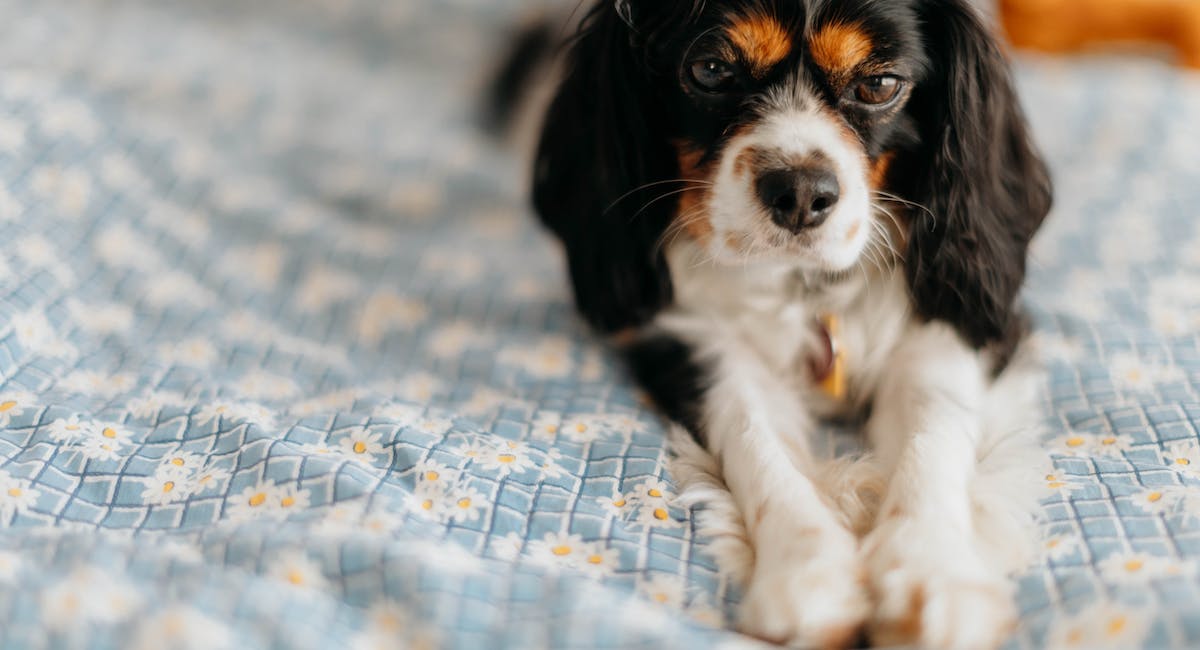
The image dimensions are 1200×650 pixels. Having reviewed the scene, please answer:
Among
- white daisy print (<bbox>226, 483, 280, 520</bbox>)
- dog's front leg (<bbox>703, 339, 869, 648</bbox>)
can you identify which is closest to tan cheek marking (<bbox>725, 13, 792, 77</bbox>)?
dog's front leg (<bbox>703, 339, 869, 648</bbox>)

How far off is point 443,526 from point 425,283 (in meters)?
0.94

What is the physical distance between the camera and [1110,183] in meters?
2.54

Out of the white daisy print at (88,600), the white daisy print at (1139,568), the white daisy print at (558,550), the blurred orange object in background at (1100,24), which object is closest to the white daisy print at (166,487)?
the white daisy print at (88,600)

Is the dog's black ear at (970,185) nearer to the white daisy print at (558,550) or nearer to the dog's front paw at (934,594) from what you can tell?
the dog's front paw at (934,594)

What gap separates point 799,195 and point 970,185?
0.38m

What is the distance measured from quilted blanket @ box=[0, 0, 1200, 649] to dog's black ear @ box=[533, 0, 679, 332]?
0.17m

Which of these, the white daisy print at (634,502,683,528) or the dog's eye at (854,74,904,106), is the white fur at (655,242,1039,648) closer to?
the white daisy print at (634,502,683,528)

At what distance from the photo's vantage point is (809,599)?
126 centimetres

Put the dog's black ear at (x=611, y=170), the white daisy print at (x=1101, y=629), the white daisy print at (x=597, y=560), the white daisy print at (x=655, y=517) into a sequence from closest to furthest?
1. the white daisy print at (x=1101, y=629)
2. the white daisy print at (x=597, y=560)
3. the white daisy print at (x=655, y=517)
4. the dog's black ear at (x=611, y=170)

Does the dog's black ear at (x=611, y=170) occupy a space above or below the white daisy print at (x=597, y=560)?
above

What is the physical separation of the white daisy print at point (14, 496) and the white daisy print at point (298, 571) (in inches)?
16.8

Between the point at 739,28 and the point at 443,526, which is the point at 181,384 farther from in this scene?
the point at 739,28

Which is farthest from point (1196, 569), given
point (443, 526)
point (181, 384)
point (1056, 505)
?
point (181, 384)

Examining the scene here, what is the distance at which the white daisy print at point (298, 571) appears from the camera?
1278 millimetres
